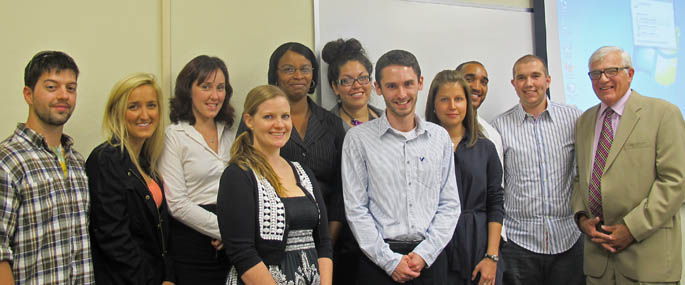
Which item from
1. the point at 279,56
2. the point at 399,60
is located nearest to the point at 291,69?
the point at 279,56

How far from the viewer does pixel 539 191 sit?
270 cm

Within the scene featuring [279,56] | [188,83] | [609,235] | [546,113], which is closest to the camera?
[188,83]

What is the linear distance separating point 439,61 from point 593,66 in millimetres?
1026

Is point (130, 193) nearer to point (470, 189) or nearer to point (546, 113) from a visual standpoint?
point (470, 189)

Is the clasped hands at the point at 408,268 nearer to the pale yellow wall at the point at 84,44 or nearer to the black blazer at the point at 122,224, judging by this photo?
the black blazer at the point at 122,224

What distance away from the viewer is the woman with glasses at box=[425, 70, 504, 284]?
2.25 m

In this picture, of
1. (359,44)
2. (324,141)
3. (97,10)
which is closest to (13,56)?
(97,10)

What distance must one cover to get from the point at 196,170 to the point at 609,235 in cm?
200

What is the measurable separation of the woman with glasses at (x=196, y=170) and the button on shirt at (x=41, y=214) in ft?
1.28

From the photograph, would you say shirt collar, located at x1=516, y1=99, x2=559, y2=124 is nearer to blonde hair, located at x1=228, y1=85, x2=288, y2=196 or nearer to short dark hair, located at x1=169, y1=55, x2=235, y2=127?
blonde hair, located at x1=228, y1=85, x2=288, y2=196

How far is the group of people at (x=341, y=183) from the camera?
1.77 m

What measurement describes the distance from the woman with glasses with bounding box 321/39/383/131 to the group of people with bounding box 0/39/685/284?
0.01m

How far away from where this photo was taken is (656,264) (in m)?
2.39

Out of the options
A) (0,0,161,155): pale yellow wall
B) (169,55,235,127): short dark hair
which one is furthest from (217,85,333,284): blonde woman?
(0,0,161,155): pale yellow wall
